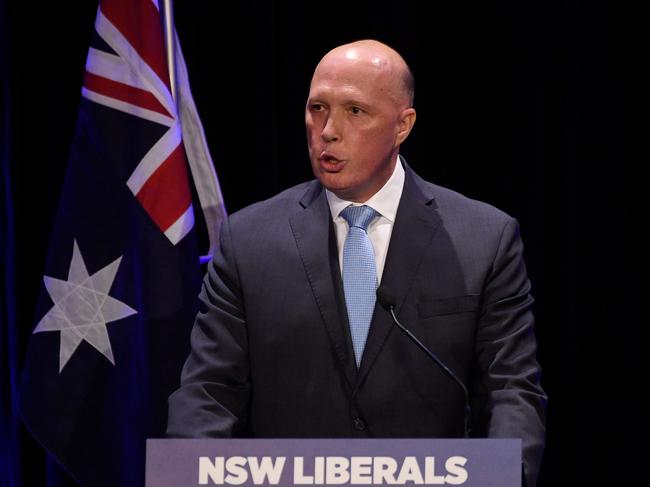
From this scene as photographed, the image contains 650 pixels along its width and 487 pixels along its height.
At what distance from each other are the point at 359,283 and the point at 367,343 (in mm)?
133

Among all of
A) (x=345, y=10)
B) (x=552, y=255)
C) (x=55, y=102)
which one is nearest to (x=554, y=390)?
(x=552, y=255)

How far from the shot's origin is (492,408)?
200 cm

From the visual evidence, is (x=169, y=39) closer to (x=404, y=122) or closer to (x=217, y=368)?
(x=404, y=122)

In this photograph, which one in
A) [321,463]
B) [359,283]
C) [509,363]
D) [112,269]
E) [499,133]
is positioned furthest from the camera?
[499,133]

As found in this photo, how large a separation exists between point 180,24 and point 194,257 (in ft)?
2.83

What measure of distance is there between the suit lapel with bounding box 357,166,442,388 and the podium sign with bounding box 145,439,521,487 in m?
0.59

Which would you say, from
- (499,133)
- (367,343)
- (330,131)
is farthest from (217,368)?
(499,133)

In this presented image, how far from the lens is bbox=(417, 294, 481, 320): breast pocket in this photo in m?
2.14

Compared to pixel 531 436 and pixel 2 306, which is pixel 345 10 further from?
pixel 531 436

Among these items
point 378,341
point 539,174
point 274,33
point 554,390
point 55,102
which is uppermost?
point 274,33

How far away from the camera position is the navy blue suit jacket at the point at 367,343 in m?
2.10

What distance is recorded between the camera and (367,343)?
2.10 meters

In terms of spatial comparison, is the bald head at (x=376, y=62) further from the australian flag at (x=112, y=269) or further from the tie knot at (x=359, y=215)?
the australian flag at (x=112, y=269)

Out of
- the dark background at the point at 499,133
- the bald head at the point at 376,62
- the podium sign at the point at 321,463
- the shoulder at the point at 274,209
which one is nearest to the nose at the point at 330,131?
the bald head at the point at 376,62
